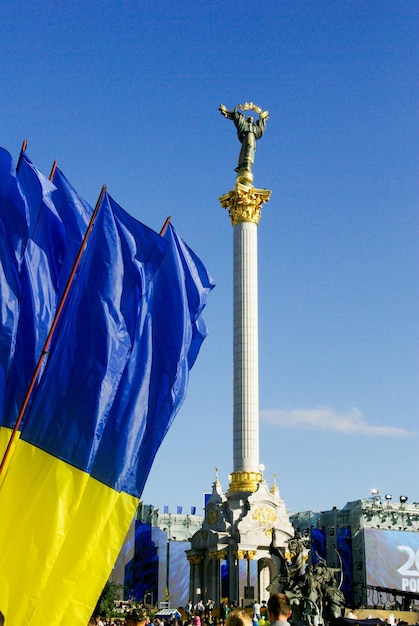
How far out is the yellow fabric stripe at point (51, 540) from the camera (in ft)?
30.1

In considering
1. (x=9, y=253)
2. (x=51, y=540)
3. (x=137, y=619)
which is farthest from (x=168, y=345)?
(x=137, y=619)

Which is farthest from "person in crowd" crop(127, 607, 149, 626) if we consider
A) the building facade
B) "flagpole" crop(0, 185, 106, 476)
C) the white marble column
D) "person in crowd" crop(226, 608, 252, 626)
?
the building facade

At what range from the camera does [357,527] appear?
183 ft

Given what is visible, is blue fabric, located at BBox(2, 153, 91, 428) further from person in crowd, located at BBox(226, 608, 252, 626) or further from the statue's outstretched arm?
the statue's outstretched arm

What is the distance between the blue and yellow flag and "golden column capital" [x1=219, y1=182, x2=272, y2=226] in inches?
1191

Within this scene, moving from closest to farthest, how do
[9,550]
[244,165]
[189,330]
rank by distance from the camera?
[9,550]
[189,330]
[244,165]

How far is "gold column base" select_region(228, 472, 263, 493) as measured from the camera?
38250 mm

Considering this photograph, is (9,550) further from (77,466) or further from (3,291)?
(3,291)

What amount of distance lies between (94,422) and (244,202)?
109 ft

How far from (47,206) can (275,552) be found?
1690 centimetres

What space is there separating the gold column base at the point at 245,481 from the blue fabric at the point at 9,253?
29066mm

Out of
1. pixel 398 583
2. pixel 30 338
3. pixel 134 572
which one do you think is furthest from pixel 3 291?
pixel 134 572

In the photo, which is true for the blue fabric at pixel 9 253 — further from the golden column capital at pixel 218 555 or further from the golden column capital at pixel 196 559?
→ the golden column capital at pixel 196 559

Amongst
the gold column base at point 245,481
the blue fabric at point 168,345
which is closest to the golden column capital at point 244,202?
the gold column base at point 245,481
